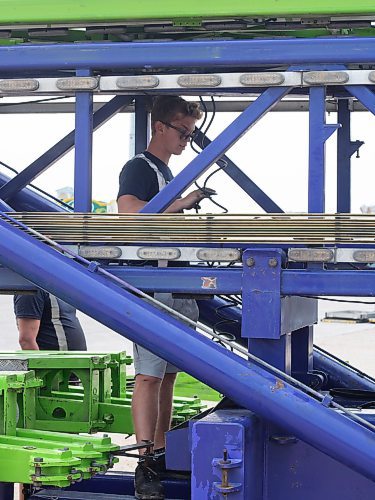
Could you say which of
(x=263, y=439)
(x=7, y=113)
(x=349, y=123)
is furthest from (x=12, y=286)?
(x=349, y=123)

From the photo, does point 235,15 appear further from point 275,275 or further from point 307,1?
point 275,275

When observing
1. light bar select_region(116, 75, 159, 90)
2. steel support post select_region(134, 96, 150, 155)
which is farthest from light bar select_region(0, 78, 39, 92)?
steel support post select_region(134, 96, 150, 155)

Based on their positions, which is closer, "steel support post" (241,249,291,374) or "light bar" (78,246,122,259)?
"steel support post" (241,249,291,374)

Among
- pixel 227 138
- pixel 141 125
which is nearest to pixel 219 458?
pixel 227 138

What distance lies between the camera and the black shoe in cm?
401

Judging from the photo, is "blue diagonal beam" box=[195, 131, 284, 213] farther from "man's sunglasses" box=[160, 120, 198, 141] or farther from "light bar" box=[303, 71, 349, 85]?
"light bar" box=[303, 71, 349, 85]

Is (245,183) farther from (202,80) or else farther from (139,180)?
(202,80)

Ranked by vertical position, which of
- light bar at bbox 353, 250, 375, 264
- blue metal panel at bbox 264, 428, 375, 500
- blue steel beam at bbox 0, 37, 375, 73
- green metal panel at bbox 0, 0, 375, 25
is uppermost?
green metal panel at bbox 0, 0, 375, 25

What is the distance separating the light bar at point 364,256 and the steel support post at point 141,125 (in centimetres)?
186

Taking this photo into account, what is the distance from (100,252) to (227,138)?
668mm

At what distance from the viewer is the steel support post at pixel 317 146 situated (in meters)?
3.67

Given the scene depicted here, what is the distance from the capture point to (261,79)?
367cm

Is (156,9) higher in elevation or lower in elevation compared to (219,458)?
higher

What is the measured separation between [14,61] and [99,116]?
68cm
